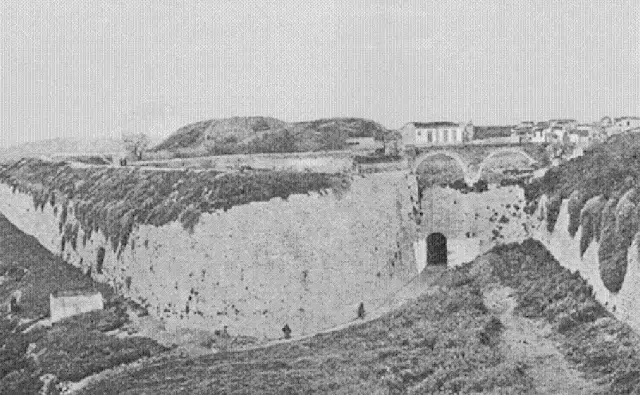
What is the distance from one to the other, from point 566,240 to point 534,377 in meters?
8.25

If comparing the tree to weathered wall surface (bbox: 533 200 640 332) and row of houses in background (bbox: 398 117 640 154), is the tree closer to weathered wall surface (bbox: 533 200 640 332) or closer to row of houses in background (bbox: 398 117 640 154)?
row of houses in background (bbox: 398 117 640 154)

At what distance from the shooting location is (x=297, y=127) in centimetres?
5438

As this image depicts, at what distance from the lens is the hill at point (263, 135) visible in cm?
4850

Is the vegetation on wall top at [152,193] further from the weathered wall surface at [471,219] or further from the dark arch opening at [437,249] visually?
the dark arch opening at [437,249]

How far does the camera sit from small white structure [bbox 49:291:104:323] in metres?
27.8

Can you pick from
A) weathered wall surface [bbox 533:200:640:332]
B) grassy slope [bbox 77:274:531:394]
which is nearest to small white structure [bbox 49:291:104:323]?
grassy slope [bbox 77:274:531:394]


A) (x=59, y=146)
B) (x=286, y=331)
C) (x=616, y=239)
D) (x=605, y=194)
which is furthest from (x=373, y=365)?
(x=59, y=146)

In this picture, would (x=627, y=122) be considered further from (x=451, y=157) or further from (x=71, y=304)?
(x=71, y=304)

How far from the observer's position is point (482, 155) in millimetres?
43656

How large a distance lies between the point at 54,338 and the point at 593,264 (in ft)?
55.0

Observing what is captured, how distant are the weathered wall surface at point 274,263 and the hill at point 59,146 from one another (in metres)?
39.3

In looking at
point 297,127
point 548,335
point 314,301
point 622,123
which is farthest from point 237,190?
point 622,123

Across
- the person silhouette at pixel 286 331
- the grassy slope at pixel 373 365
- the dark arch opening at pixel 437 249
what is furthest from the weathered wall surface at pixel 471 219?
the person silhouette at pixel 286 331

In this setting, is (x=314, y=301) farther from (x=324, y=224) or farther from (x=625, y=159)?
(x=625, y=159)
